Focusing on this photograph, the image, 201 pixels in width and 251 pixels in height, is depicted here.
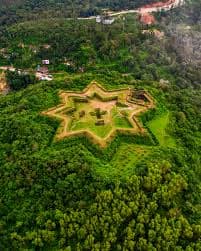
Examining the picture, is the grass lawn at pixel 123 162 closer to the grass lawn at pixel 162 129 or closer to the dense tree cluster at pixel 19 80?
the grass lawn at pixel 162 129

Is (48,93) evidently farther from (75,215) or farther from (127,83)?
(75,215)

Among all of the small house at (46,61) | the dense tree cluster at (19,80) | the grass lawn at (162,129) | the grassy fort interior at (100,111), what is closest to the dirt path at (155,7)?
the small house at (46,61)

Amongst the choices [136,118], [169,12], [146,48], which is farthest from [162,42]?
[136,118]

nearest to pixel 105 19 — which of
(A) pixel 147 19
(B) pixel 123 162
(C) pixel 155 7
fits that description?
(A) pixel 147 19

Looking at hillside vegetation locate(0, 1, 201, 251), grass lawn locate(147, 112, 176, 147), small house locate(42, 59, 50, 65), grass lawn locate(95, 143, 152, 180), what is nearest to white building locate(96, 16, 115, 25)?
small house locate(42, 59, 50, 65)

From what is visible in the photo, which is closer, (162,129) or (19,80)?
(162,129)

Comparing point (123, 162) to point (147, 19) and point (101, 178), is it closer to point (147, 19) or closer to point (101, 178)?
point (101, 178)
